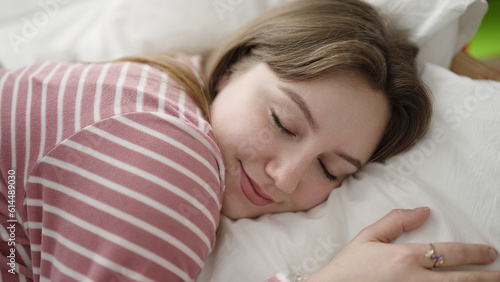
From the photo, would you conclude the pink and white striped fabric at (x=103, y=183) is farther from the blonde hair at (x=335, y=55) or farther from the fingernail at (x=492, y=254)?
the fingernail at (x=492, y=254)

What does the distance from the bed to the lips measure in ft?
0.17

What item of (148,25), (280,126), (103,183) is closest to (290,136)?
(280,126)

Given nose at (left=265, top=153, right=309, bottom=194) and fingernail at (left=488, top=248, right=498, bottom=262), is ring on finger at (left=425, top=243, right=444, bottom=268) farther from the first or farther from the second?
nose at (left=265, top=153, right=309, bottom=194)

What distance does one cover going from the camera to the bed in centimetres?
87

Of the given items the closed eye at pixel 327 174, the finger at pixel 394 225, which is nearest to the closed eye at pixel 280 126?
the closed eye at pixel 327 174

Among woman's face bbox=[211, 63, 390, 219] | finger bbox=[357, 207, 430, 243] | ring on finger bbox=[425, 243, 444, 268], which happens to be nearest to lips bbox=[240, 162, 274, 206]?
woman's face bbox=[211, 63, 390, 219]

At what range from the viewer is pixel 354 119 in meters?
0.92

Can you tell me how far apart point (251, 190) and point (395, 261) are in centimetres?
33

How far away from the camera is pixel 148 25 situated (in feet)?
4.24

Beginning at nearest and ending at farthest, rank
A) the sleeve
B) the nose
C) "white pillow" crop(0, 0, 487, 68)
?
the sleeve < the nose < "white pillow" crop(0, 0, 487, 68)

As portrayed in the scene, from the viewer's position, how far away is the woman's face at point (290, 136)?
0.89m

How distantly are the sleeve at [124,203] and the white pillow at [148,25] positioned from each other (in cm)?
53

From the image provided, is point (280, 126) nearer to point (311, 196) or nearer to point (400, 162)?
point (311, 196)

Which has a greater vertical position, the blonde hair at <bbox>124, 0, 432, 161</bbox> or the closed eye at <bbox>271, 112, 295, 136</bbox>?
the blonde hair at <bbox>124, 0, 432, 161</bbox>
